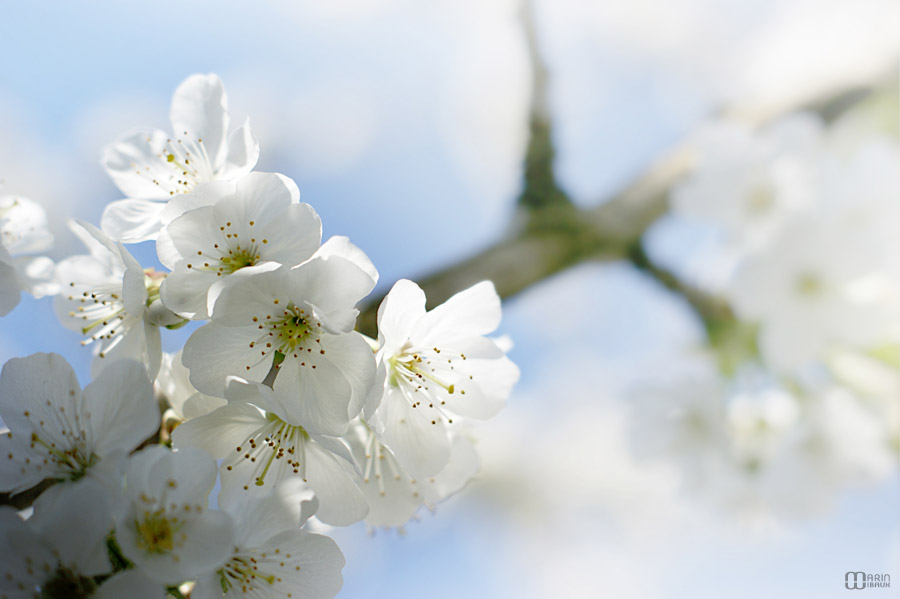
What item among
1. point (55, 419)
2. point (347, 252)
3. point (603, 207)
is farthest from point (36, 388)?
point (603, 207)

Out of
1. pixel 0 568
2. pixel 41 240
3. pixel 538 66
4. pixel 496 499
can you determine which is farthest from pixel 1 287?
pixel 496 499

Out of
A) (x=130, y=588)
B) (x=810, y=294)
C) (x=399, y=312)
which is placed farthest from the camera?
(x=810, y=294)

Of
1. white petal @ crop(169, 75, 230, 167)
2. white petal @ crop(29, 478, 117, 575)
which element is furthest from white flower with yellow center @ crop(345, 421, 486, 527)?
white petal @ crop(169, 75, 230, 167)

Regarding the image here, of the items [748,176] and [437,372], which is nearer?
[437,372]

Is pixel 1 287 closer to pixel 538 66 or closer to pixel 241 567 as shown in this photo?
pixel 241 567

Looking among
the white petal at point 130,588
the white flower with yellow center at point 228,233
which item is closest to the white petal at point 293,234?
the white flower with yellow center at point 228,233

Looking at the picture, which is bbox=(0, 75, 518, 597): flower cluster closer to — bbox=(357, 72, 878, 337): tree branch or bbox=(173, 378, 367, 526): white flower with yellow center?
bbox=(173, 378, 367, 526): white flower with yellow center

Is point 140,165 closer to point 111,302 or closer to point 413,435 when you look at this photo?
point 111,302
